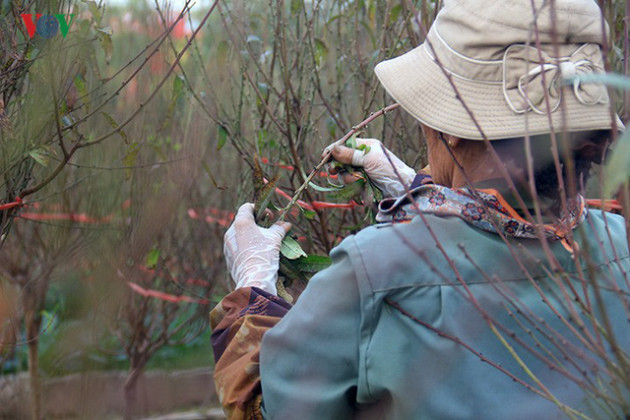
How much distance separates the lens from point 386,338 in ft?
4.55

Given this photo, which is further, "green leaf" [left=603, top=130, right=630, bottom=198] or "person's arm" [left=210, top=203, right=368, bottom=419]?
"person's arm" [left=210, top=203, right=368, bottom=419]

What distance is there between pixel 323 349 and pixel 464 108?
1.80 ft

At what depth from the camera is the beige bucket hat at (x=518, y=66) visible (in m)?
1.36

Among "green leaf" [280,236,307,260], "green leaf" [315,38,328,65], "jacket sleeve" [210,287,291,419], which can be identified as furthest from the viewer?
"green leaf" [315,38,328,65]

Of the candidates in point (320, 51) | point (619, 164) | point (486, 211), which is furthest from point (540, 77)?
point (320, 51)

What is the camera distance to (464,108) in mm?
1395

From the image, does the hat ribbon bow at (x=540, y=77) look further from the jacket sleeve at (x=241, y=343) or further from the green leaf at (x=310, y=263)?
the green leaf at (x=310, y=263)

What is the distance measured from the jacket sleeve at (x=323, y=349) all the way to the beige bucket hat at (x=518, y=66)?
38cm

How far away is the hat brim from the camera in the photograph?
54.2 inches

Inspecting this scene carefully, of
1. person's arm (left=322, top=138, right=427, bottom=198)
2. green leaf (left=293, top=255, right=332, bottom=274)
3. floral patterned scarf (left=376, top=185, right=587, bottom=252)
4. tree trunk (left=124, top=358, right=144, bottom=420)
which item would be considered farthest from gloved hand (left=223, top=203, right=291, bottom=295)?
tree trunk (left=124, top=358, right=144, bottom=420)

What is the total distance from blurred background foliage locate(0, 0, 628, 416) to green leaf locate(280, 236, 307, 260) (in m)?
0.30

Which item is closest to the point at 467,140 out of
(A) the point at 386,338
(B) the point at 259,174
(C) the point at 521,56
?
(C) the point at 521,56

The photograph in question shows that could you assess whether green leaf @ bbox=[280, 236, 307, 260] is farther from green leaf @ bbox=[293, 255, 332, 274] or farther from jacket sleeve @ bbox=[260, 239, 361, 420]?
jacket sleeve @ bbox=[260, 239, 361, 420]

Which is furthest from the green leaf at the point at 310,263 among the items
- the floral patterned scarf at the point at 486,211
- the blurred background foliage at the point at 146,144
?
the floral patterned scarf at the point at 486,211
